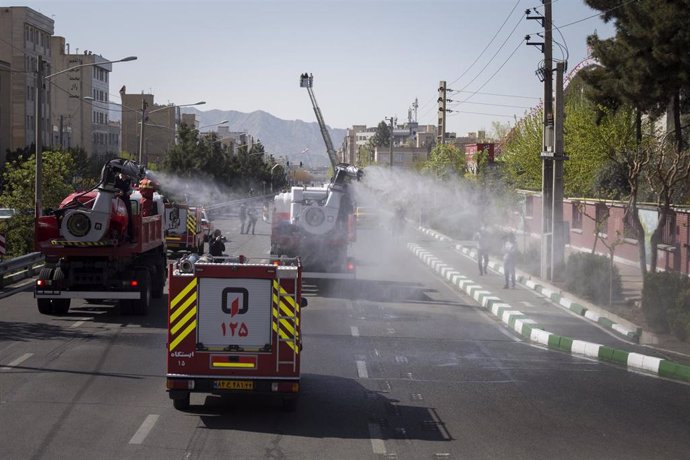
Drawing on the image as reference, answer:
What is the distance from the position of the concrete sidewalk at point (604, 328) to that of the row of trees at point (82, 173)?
37.1ft

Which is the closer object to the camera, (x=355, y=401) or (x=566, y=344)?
(x=355, y=401)

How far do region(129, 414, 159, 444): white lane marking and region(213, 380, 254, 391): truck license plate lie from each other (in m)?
0.84

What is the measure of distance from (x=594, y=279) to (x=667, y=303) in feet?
20.1

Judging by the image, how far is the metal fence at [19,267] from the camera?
26.2 meters

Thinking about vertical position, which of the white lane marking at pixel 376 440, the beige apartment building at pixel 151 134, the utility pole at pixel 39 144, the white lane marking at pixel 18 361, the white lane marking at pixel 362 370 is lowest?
the white lane marking at pixel 376 440

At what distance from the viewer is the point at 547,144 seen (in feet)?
98.5

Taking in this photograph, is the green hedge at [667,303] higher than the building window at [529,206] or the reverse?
the reverse

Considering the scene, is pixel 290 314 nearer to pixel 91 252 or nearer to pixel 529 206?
pixel 91 252

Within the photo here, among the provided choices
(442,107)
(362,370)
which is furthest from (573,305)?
(442,107)

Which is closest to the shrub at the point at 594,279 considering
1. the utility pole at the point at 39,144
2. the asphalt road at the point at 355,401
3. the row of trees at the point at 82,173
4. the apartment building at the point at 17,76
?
the asphalt road at the point at 355,401

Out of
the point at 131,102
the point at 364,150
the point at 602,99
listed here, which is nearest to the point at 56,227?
the point at 602,99

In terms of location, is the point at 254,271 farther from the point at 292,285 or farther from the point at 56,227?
the point at 56,227

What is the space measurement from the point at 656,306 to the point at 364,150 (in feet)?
550

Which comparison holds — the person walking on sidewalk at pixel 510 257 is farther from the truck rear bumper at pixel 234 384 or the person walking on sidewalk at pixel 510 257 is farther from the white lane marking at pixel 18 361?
the truck rear bumper at pixel 234 384
